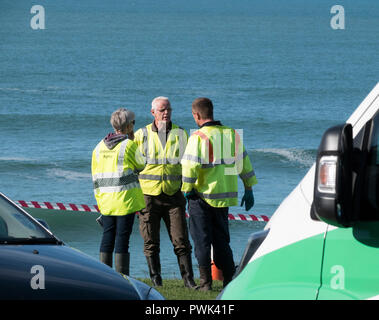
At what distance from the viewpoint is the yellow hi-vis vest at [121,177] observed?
27.9ft

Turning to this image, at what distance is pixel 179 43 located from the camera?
5032 inches

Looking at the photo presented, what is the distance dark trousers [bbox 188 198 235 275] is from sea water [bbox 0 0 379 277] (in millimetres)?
3990

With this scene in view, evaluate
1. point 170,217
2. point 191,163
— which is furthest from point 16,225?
point 170,217

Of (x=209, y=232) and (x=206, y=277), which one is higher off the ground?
(x=209, y=232)

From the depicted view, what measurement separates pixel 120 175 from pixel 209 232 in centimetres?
97

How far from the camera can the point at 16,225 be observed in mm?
6113

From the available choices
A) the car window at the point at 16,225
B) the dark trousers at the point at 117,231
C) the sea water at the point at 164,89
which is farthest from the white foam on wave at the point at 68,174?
the car window at the point at 16,225

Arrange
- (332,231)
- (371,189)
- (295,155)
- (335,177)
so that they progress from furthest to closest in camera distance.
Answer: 1. (295,155)
2. (332,231)
3. (371,189)
4. (335,177)

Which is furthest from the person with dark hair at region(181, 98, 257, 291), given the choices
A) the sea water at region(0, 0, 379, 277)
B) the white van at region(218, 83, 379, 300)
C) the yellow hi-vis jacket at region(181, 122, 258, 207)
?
the sea water at region(0, 0, 379, 277)

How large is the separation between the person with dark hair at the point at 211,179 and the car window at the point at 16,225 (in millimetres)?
2189

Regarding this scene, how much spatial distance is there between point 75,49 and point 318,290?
11342 cm

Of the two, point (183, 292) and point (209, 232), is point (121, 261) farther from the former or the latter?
point (209, 232)

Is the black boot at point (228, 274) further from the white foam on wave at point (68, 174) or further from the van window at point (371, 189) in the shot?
the white foam on wave at point (68, 174)
